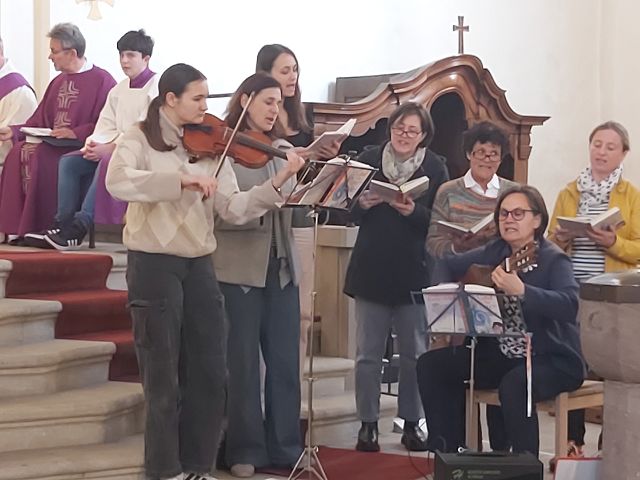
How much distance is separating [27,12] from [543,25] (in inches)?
176

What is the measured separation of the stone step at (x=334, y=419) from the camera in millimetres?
5156

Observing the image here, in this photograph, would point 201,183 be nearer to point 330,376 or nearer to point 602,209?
point 330,376

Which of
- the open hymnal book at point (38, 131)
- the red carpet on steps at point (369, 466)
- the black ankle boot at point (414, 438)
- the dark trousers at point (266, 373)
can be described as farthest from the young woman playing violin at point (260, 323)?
the open hymnal book at point (38, 131)

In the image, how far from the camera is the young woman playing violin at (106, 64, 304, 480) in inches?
157

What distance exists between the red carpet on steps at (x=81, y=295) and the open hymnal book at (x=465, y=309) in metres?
1.69

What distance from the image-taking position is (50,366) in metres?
4.62

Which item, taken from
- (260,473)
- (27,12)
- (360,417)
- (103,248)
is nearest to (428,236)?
(360,417)

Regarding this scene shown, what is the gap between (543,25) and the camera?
31.3ft

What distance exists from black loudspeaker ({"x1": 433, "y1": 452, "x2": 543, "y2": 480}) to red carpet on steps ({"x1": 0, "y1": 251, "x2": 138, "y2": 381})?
1.80m

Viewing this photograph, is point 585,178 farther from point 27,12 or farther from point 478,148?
point 27,12

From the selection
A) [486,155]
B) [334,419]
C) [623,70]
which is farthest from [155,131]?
[623,70]

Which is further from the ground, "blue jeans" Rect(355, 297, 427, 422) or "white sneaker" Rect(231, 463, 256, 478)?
"blue jeans" Rect(355, 297, 427, 422)

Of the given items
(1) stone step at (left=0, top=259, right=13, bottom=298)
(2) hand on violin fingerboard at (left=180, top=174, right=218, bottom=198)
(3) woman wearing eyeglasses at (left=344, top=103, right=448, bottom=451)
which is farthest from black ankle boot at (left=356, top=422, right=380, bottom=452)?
(1) stone step at (left=0, top=259, right=13, bottom=298)

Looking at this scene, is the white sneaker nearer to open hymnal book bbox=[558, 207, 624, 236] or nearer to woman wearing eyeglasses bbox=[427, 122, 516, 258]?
woman wearing eyeglasses bbox=[427, 122, 516, 258]
